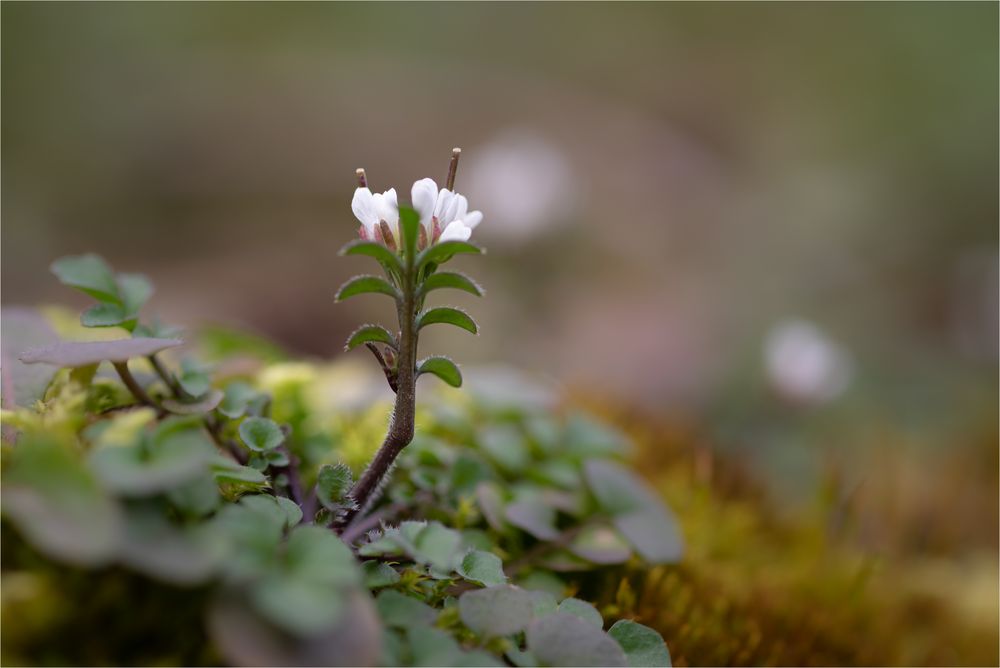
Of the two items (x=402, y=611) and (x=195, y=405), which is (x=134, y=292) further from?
(x=402, y=611)

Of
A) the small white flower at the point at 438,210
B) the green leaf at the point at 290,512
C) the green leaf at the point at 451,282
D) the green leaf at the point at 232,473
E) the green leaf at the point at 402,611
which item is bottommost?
the green leaf at the point at 402,611

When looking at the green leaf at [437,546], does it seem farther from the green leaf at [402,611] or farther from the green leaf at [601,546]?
the green leaf at [601,546]

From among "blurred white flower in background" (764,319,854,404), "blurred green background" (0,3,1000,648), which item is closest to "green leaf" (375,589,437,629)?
"blurred green background" (0,3,1000,648)

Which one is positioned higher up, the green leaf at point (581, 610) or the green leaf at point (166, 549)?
the green leaf at point (166, 549)

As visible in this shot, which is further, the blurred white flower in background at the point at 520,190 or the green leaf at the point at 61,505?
the blurred white flower in background at the point at 520,190

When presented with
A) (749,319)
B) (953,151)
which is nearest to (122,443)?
→ (749,319)

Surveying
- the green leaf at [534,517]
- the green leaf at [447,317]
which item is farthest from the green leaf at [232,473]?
the green leaf at [534,517]

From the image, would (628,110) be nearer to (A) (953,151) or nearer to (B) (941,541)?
(A) (953,151)

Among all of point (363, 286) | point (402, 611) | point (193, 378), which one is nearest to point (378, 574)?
point (402, 611)
